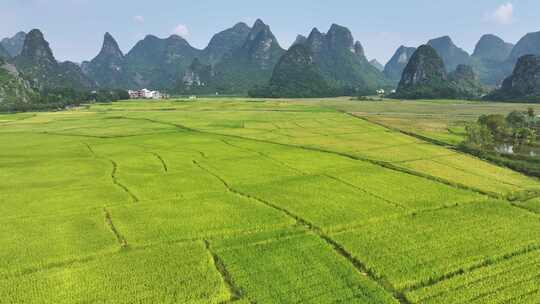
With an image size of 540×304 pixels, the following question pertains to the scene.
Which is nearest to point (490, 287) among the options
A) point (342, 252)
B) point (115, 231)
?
point (342, 252)

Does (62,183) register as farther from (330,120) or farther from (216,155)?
(330,120)

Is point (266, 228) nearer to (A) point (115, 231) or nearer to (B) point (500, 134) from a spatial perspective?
(A) point (115, 231)

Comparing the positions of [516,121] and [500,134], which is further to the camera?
[516,121]

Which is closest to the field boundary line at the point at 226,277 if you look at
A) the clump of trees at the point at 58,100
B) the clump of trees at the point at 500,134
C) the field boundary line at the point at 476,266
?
the field boundary line at the point at 476,266

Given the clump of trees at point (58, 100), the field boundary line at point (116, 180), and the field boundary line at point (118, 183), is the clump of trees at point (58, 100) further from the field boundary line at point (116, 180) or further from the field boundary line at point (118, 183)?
the field boundary line at point (118, 183)

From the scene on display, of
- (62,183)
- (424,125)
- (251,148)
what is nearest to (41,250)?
(62,183)
